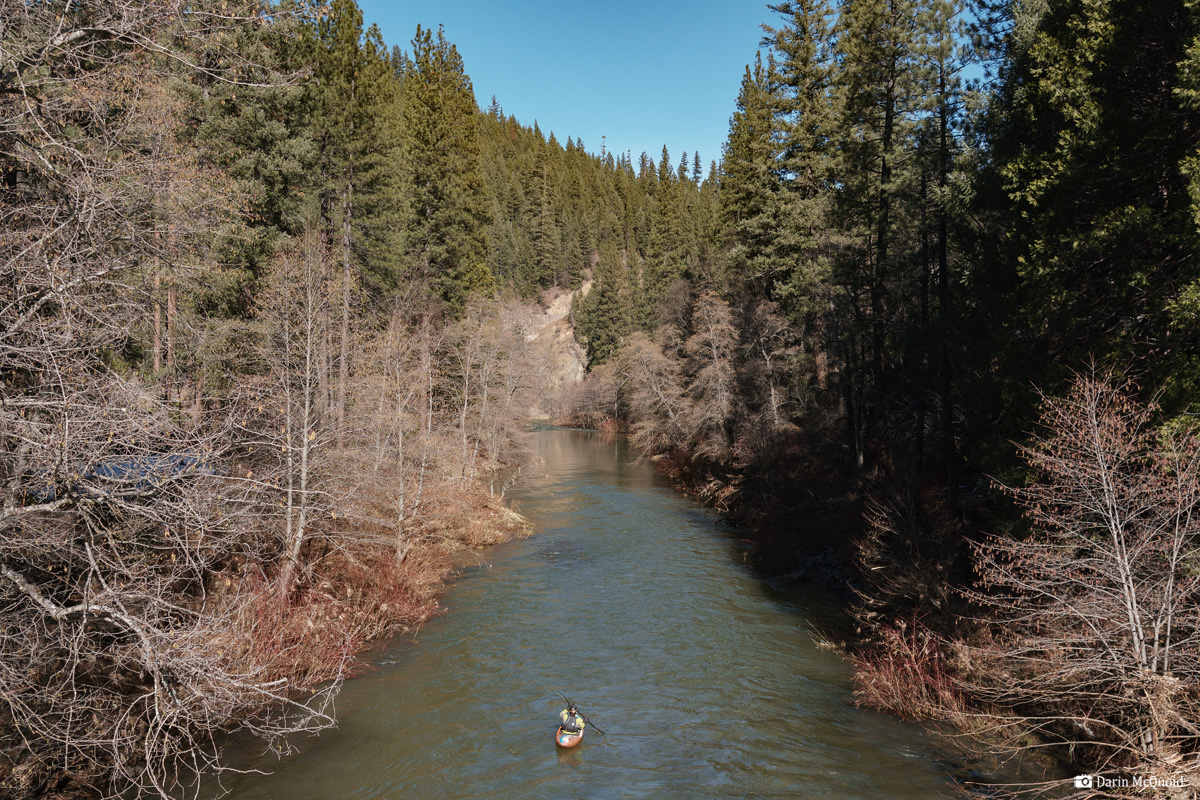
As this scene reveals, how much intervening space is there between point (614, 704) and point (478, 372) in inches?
898

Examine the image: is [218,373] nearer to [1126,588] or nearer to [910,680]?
[910,680]

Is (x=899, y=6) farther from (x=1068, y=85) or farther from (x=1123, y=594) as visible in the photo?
(x=1123, y=594)

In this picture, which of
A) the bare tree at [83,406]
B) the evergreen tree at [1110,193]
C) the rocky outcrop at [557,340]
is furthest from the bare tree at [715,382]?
the rocky outcrop at [557,340]

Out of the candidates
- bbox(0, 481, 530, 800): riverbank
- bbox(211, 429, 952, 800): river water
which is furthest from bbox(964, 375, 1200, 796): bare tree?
bbox(0, 481, 530, 800): riverbank

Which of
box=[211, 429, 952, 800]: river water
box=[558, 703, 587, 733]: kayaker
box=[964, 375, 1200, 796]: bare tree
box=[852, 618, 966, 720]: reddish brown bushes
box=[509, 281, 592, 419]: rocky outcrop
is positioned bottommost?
box=[211, 429, 952, 800]: river water

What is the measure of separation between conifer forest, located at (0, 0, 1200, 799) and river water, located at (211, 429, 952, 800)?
3.13 feet

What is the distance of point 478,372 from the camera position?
32.4 meters

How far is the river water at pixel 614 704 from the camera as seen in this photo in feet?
30.3

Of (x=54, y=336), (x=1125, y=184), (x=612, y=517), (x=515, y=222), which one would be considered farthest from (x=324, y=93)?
(x=515, y=222)

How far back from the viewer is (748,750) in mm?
10070

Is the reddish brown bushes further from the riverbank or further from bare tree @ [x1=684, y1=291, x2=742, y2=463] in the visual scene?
bare tree @ [x1=684, y1=291, x2=742, y2=463]

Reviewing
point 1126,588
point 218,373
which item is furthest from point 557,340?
point 1126,588

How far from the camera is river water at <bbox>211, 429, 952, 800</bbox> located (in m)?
9.23

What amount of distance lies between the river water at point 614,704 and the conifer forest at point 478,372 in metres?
0.95
